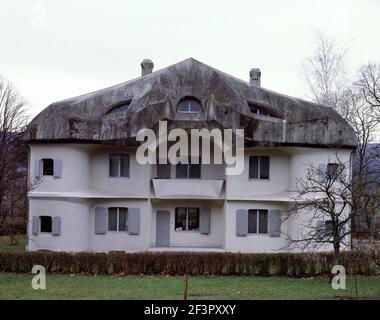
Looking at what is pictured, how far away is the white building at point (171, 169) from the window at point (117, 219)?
5 cm

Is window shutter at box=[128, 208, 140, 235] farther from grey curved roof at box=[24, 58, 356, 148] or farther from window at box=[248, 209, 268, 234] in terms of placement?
window at box=[248, 209, 268, 234]

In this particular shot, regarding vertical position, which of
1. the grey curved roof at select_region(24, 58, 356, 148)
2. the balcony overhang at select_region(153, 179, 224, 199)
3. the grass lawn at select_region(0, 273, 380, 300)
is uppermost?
the grey curved roof at select_region(24, 58, 356, 148)

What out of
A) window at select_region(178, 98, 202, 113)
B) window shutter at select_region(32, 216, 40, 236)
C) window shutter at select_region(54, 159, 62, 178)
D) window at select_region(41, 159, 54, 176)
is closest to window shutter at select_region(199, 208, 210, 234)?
window at select_region(178, 98, 202, 113)

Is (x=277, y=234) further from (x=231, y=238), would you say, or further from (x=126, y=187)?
(x=126, y=187)

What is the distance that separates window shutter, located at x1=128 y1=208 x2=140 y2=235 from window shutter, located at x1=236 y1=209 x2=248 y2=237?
5.13m

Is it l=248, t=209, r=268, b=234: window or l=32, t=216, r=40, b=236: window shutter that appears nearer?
l=32, t=216, r=40, b=236: window shutter

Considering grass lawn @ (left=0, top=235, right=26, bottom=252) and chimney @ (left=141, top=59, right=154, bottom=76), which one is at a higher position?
chimney @ (left=141, top=59, right=154, bottom=76)

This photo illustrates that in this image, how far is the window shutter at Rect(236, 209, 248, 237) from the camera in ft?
96.1

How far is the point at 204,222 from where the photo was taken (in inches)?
1213

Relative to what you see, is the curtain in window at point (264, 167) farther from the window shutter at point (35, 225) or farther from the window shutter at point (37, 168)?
the window shutter at point (35, 225)

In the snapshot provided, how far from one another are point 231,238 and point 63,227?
8463mm
